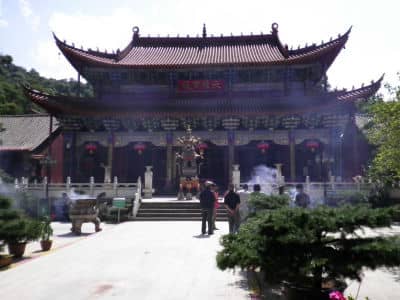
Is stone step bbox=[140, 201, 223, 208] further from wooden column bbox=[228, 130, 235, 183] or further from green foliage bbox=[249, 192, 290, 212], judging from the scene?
green foliage bbox=[249, 192, 290, 212]

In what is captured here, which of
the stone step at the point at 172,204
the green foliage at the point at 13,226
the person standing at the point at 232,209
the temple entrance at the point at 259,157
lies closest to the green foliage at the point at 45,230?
the green foliage at the point at 13,226

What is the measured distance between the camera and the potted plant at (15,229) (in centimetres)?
713

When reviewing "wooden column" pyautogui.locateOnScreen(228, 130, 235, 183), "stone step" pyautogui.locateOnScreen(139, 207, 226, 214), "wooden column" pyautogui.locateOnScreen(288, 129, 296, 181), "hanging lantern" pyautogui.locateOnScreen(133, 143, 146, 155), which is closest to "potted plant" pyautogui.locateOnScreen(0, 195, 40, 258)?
"stone step" pyautogui.locateOnScreen(139, 207, 226, 214)

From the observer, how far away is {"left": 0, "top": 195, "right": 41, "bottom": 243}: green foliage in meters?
7.12

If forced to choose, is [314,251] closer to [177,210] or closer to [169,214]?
[169,214]

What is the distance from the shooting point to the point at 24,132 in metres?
26.6

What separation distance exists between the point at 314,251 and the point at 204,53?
22435mm

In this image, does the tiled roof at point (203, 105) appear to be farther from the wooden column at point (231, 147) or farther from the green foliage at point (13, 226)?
the green foliage at point (13, 226)

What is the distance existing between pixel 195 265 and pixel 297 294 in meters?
3.34

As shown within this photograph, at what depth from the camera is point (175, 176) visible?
20.3 metres

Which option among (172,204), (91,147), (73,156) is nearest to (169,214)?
(172,204)

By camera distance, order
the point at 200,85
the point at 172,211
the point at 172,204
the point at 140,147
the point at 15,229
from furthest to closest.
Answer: the point at 200,85, the point at 140,147, the point at 172,204, the point at 172,211, the point at 15,229

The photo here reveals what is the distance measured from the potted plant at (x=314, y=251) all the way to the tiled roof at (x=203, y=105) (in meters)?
15.5

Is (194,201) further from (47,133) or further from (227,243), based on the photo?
(47,133)
